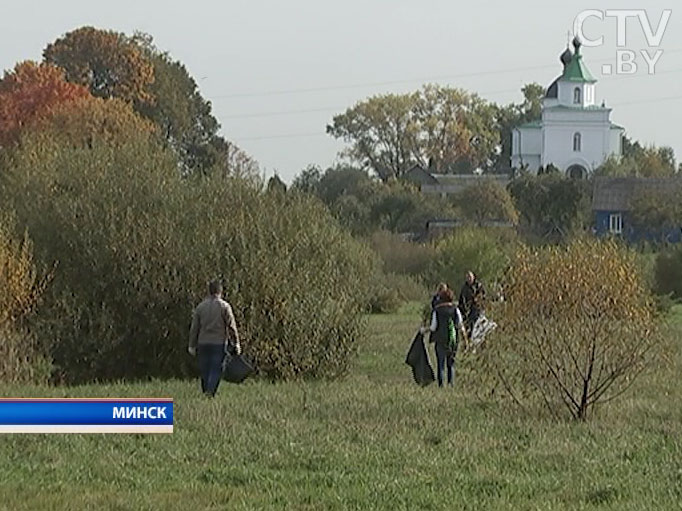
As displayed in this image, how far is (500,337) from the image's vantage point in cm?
1698

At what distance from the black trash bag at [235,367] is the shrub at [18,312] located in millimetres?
4984

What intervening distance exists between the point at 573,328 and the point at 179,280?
9374 mm

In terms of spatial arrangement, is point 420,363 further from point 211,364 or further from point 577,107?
point 577,107

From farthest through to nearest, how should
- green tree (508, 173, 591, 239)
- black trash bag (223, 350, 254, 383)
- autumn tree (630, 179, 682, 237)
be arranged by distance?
green tree (508, 173, 591, 239) < autumn tree (630, 179, 682, 237) < black trash bag (223, 350, 254, 383)

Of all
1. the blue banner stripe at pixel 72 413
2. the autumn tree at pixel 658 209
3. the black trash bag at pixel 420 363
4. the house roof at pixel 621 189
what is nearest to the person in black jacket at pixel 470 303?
the black trash bag at pixel 420 363

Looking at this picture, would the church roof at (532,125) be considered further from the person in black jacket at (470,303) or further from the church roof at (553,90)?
the person in black jacket at (470,303)

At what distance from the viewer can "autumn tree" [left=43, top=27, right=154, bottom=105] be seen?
2694 inches

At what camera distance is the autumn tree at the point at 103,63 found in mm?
68438

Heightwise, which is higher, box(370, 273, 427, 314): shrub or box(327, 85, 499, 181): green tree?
box(327, 85, 499, 181): green tree

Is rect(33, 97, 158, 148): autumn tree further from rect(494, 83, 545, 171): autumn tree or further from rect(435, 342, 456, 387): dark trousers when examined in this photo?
rect(494, 83, 545, 171): autumn tree

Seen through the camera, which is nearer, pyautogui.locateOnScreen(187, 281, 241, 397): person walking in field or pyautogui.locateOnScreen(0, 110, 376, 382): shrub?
pyautogui.locateOnScreen(187, 281, 241, 397): person walking in field

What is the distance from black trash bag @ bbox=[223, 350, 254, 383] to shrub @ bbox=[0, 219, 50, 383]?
16.4ft

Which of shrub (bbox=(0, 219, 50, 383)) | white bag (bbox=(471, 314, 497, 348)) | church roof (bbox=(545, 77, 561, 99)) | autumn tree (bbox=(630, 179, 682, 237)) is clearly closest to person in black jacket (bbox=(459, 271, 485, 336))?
white bag (bbox=(471, 314, 497, 348))

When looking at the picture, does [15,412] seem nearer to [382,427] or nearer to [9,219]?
[382,427]
